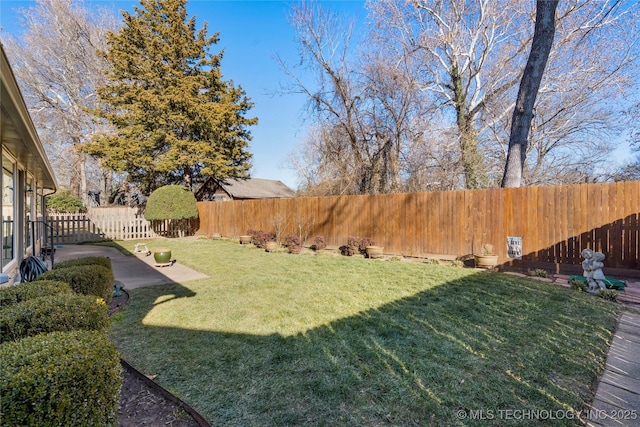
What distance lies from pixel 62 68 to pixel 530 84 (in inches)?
947

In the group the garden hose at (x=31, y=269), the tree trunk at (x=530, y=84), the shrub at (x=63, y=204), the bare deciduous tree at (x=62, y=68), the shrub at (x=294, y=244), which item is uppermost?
the bare deciduous tree at (x=62, y=68)

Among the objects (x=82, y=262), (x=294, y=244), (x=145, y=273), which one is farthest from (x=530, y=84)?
(x=145, y=273)

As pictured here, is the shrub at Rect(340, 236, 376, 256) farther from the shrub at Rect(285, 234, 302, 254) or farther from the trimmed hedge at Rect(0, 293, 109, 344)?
the trimmed hedge at Rect(0, 293, 109, 344)

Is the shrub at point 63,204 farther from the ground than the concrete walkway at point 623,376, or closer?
farther from the ground

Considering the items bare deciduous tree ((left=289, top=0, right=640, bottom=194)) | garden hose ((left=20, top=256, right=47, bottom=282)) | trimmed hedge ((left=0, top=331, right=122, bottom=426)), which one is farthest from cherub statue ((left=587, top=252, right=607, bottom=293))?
garden hose ((left=20, top=256, right=47, bottom=282))

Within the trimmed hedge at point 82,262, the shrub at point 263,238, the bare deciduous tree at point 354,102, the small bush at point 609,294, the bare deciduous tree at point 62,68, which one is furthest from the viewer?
the bare deciduous tree at point 62,68

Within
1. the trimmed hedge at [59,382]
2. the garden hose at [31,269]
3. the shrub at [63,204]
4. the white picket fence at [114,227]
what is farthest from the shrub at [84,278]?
the shrub at [63,204]

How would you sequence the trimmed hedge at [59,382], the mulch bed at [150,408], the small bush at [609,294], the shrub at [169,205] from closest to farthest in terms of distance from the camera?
1. the trimmed hedge at [59,382]
2. the mulch bed at [150,408]
3. the small bush at [609,294]
4. the shrub at [169,205]

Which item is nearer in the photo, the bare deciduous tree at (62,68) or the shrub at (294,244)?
the shrub at (294,244)

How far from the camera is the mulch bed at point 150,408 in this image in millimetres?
1940

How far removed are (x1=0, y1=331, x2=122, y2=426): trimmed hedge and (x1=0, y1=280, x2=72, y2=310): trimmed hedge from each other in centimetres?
101

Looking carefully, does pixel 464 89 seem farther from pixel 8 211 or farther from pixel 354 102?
pixel 8 211

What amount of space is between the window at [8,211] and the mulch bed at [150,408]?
12.0ft

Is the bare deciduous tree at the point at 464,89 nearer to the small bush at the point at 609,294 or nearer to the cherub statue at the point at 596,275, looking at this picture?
the cherub statue at the point at 596,275
